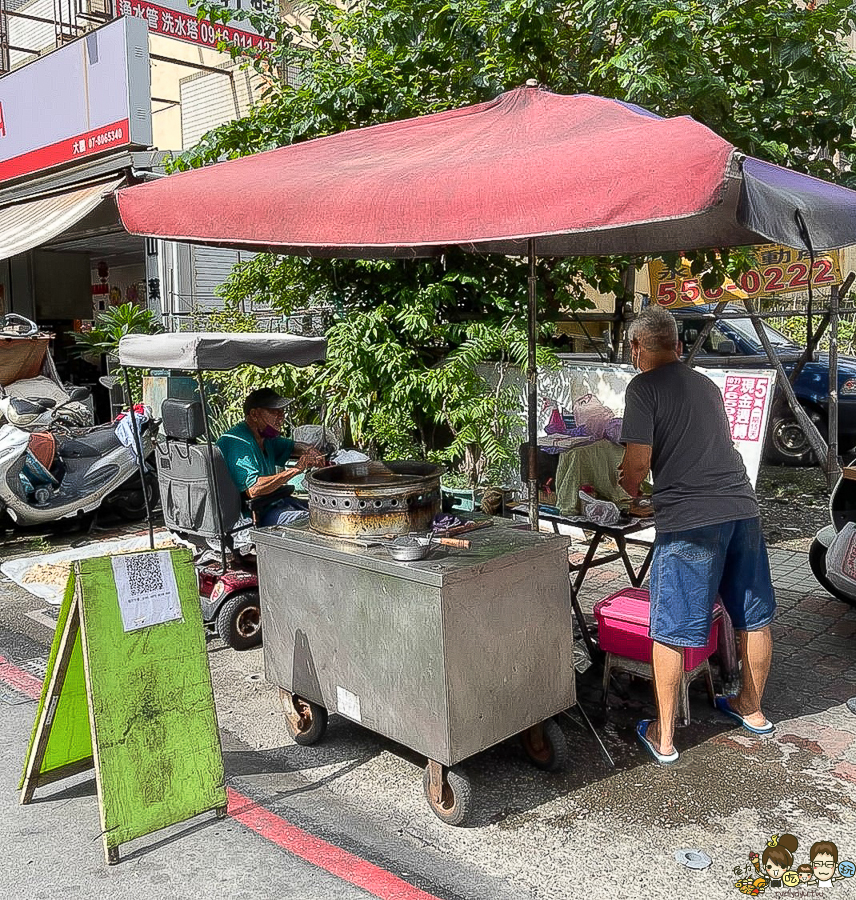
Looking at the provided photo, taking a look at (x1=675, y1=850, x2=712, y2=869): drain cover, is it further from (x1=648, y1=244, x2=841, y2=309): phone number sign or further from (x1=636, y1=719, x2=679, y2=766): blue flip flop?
(x1=648, y1=244, x2=841, y2=309): phone number sign

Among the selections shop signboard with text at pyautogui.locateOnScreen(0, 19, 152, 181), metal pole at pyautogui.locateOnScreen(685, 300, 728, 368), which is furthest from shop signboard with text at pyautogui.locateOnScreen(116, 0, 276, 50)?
metal pole at pyautogui.locateOnScreen(685, 300, 728, 368)

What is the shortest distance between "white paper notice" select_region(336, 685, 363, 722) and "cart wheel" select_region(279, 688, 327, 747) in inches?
13.1

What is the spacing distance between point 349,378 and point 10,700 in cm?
389

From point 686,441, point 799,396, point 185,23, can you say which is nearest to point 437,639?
point 686,441

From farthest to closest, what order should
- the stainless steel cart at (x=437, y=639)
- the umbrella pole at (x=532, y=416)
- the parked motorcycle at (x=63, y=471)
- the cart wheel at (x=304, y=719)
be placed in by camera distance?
the parked motorcycle at (x=63, y=471) → the umbrella pole at (x=532, y=416) → the cart wheel at (x=304, y=719) → the stainless steel cart at (x=437, y=639)

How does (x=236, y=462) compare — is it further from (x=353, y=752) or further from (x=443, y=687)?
(x=443, y=687)

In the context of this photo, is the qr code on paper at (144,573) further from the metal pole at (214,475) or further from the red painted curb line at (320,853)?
the metal pole at (214,475)

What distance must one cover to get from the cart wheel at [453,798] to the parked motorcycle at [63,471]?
4.56 meters

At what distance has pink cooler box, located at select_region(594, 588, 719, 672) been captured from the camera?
4.37 m

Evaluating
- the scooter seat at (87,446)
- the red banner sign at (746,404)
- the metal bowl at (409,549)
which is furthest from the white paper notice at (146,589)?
the scooter seat at (87,446)

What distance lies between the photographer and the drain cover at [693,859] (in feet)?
10.7

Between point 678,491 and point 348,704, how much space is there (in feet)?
5.61

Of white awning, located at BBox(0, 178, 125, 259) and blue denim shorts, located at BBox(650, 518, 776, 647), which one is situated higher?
white awning, located at BBox(0, 178, 125, 259)

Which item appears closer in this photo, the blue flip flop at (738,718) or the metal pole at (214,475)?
the blue flip flop at (738,718)
